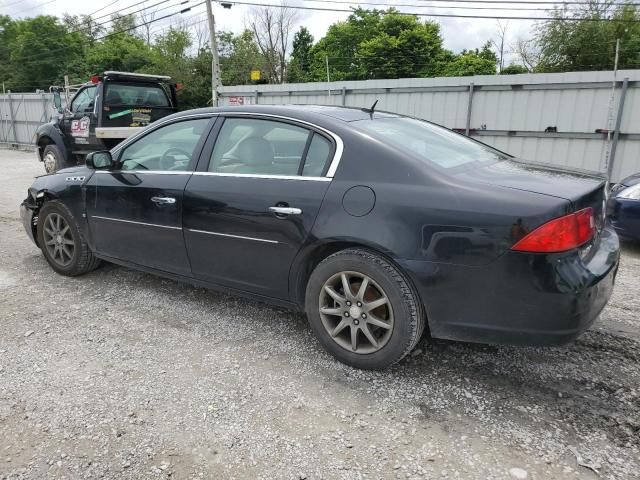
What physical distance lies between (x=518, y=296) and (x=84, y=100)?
1047 cm

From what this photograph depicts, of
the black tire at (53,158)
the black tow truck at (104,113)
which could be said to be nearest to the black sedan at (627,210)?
the black tow truck at (104,113)

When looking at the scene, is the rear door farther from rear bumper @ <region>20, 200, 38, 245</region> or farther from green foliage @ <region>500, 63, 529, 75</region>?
green foliage @ <region>500, 63, 529, 75</region>

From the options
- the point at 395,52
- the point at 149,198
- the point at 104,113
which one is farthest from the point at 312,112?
the point at 395,52

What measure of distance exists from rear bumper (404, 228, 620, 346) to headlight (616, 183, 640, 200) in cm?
329

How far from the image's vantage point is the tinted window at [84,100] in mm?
10133

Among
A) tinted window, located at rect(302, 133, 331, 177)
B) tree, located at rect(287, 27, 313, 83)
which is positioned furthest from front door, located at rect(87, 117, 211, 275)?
tree, located at rect(287, 27, 313, 83)

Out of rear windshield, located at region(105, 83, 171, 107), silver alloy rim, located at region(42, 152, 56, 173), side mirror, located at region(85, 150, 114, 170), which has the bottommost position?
silver alloy rim, located at region(42, 152, 56, 173)

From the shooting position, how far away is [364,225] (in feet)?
8.80

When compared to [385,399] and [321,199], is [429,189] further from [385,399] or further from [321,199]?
[385,399]

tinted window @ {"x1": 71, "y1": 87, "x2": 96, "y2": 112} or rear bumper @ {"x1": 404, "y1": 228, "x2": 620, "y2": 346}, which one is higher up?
tinted window @ {"x1": 71, "y1": 87, "x2": 96, "y2": 112}

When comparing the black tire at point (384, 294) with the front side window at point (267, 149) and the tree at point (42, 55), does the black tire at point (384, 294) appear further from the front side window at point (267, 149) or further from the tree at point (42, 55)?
the tree at point (42, 55)

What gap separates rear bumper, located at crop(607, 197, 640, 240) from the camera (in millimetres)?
5293

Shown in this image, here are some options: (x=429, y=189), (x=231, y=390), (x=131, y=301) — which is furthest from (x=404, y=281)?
(x=131, y=301)

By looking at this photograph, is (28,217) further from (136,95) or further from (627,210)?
(136,95)
